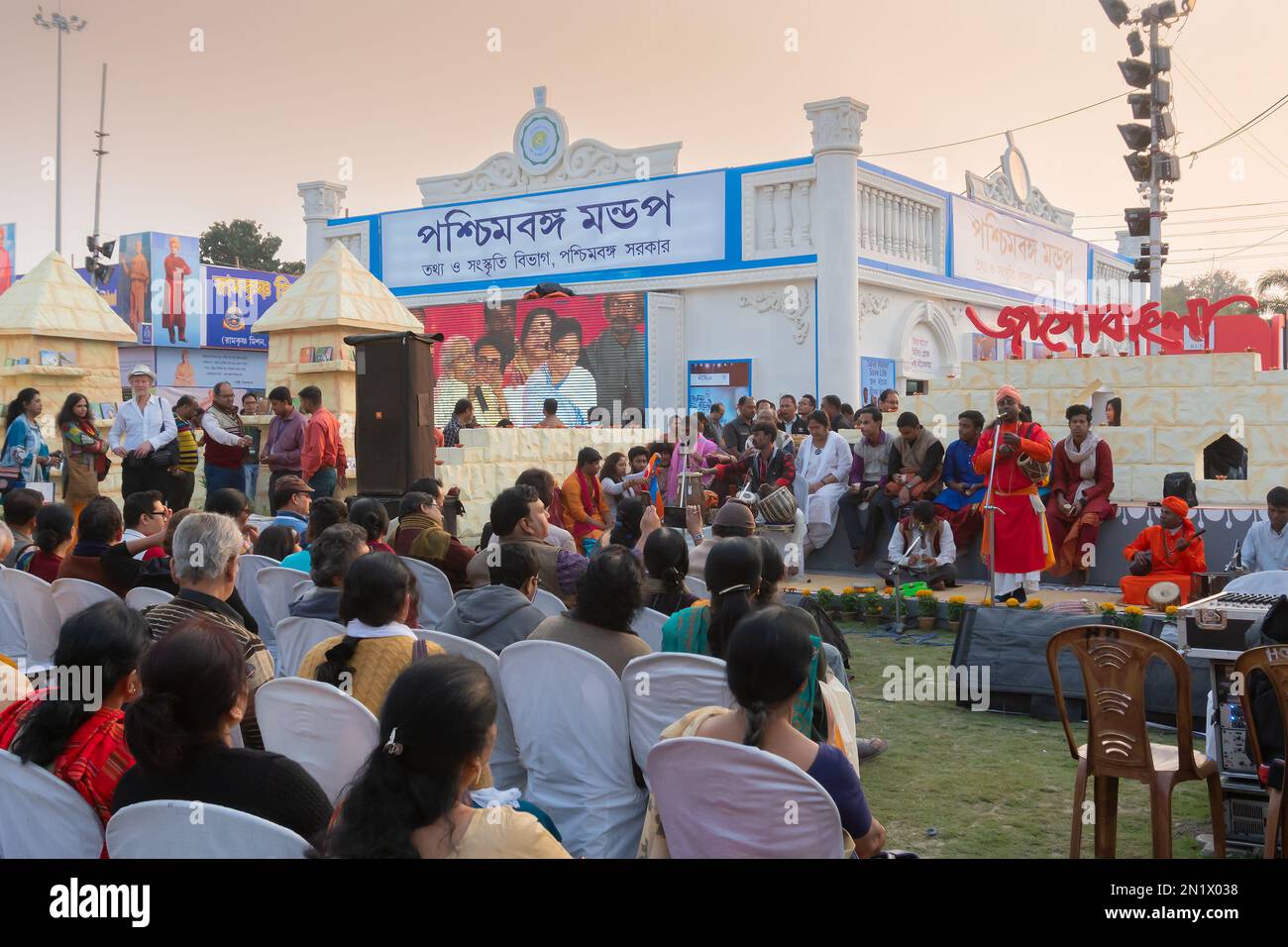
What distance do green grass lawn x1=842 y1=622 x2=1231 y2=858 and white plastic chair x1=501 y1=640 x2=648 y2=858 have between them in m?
1.33

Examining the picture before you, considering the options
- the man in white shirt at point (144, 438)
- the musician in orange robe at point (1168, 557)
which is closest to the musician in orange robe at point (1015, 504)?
the musician in orange robe at point (1168, 557)

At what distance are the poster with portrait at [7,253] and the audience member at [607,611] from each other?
32.8m

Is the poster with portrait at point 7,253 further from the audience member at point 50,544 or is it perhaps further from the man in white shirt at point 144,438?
the audience member at point 50,544

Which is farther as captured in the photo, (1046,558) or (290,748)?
(1046,558)

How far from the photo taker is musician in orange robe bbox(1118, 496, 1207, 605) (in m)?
8.40

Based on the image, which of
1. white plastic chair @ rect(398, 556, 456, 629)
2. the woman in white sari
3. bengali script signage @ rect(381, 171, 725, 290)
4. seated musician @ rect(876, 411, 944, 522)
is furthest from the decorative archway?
white plastic chair @ rect(398, 556, 456, 629)

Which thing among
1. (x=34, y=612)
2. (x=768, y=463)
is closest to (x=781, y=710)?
(x=34, y=612)

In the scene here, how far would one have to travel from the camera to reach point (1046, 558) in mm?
8789

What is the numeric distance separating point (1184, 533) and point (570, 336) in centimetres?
1307

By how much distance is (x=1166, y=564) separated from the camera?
852 centimetres

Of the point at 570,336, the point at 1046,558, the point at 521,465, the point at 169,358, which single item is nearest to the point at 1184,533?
the point at 1046,558

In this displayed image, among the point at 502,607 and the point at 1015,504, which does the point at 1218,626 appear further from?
the point at 1015,504
